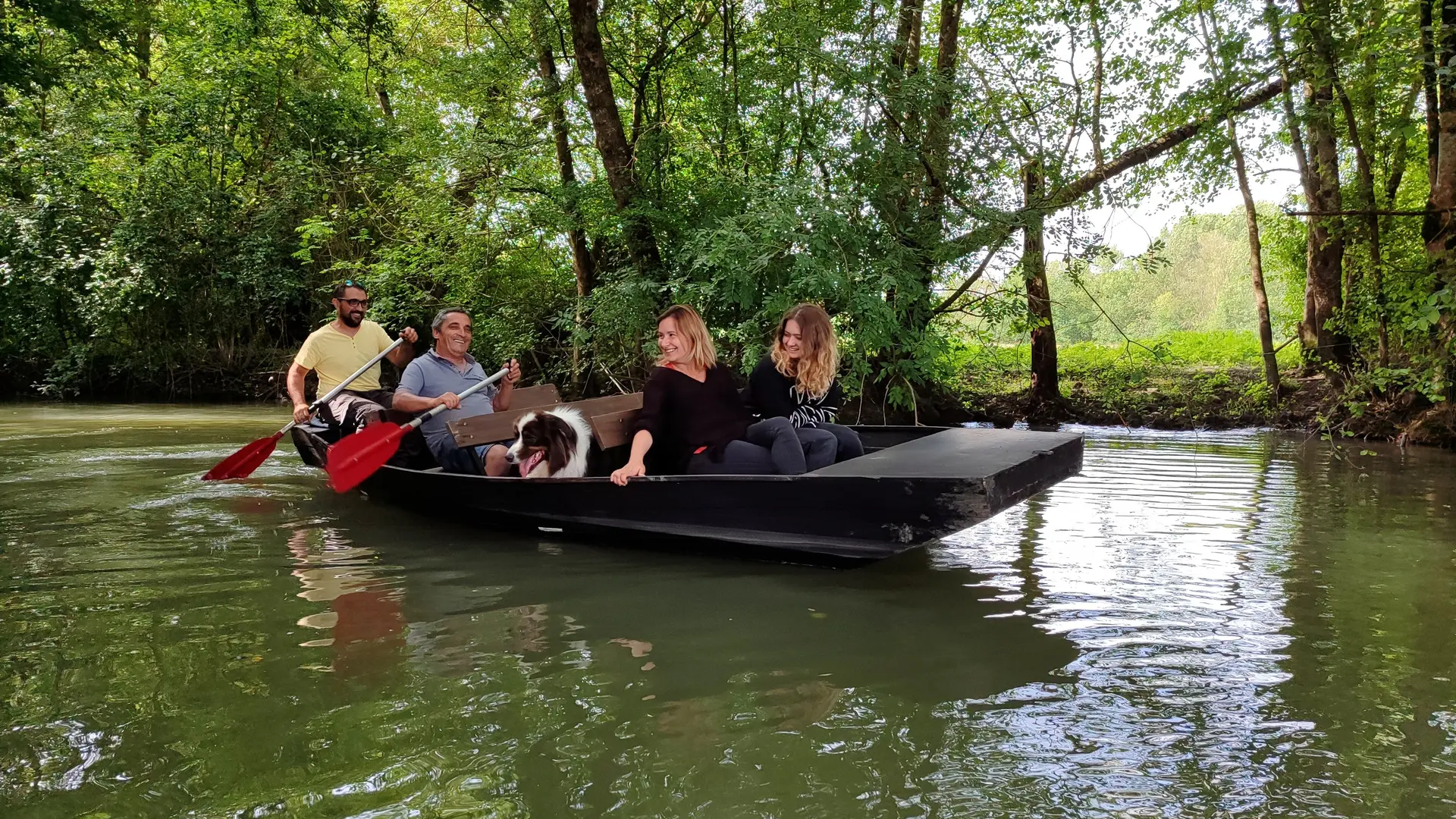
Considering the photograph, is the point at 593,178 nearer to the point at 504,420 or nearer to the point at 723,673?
the point at 504,420

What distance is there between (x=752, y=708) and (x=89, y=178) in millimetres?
18448

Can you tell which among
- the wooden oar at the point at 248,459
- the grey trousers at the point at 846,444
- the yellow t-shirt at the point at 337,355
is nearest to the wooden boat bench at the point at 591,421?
the grey trousers at the point at 846,444

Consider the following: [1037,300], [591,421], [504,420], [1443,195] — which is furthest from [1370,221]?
[504,420]

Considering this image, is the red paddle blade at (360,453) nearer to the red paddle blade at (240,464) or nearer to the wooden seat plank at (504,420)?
the wooden seat plank at (504,420)

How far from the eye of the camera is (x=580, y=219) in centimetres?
1107

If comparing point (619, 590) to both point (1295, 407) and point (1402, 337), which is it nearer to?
point (1402, 337)

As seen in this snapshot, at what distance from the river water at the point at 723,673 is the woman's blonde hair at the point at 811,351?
0.99 metres

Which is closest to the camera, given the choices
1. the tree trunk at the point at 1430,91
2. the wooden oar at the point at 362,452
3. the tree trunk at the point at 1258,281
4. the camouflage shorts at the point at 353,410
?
the wooden oar at the point at 362,452

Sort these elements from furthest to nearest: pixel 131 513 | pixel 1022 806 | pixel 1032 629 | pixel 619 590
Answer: pixel 131 513 → pixel 619 590 → pixel 1032 629 → pixel 1022 806

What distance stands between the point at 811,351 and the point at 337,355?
397cm

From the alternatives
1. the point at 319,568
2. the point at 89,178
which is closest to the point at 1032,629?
the point at 319,568

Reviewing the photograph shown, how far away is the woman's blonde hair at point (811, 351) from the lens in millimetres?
4742

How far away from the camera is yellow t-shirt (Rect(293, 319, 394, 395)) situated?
6.91m

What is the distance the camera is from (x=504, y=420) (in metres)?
5.53
